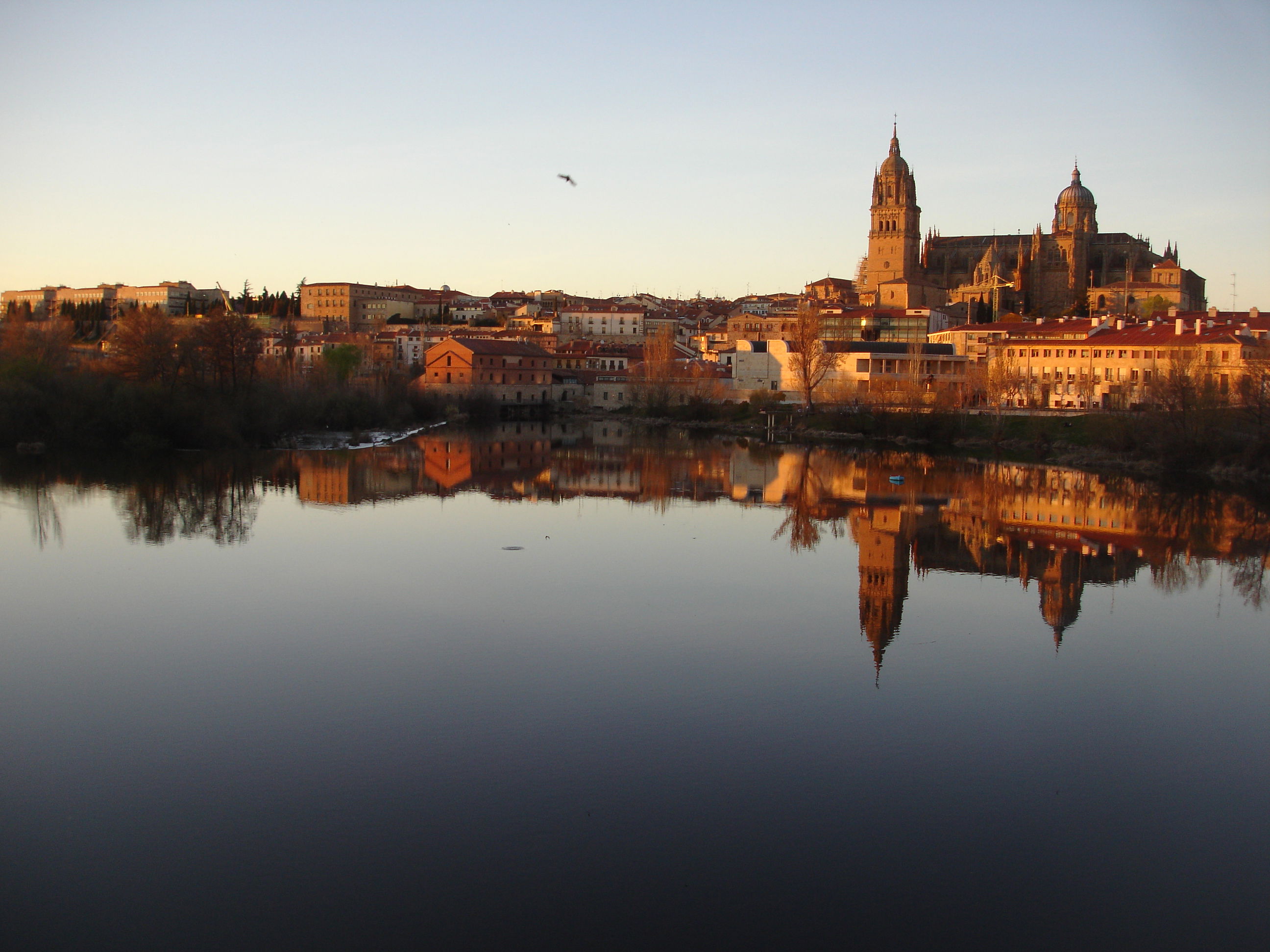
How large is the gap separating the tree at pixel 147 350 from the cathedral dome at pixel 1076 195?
4551 cm

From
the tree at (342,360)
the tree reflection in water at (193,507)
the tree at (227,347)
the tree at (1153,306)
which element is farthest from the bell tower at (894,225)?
the tree reflection in water at (193,507)

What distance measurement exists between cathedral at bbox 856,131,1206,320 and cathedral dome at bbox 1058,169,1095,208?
1.9 inches

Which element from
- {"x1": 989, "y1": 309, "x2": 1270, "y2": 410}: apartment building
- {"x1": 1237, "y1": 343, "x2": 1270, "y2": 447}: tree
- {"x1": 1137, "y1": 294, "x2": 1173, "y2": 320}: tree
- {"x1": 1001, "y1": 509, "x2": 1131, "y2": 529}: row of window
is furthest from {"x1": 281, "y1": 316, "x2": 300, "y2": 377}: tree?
{"x1": 1137, "y1": 294, "x2": 1173, "y2": 320}: tree

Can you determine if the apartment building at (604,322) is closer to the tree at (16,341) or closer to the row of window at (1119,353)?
the row of window at (1119,353)

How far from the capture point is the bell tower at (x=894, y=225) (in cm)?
5669

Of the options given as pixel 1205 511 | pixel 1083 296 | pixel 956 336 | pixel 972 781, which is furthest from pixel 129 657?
pixel 1083 296

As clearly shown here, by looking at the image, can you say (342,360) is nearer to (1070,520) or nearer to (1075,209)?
(1070,520)

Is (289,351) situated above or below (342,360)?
above

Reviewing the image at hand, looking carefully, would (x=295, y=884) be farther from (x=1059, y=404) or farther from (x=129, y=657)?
(x=1059, y=404)

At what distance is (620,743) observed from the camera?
580 centimetres

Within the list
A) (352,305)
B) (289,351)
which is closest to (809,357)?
(289,351)

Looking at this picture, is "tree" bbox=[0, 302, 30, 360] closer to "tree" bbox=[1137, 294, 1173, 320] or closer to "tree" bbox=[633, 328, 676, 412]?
"tree" bbox=[633, 328, 676, 412]

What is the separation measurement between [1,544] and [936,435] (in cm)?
2379

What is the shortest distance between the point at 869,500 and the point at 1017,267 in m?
41.1
